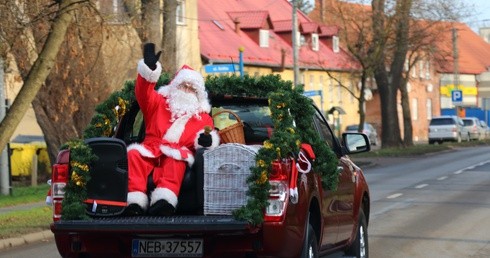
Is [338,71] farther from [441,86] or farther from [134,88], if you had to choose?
[134,88]

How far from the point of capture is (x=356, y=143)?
33.5 ft

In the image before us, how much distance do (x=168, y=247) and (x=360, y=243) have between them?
3119 mm

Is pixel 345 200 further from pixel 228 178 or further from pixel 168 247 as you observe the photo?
pixel 168 247

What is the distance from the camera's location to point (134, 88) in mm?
9180

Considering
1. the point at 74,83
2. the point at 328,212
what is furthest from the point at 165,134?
the point at 74,83

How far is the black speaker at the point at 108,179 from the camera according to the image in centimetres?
805

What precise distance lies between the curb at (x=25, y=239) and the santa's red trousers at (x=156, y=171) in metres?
6.63

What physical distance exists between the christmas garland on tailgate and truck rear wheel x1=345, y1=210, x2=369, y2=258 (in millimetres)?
1428

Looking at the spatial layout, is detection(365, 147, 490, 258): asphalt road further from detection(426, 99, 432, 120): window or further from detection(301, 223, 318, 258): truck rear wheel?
detection(426, 99, 432, 120): window

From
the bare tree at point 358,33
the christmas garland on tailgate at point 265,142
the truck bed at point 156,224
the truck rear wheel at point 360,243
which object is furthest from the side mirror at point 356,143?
the bare tree at point 358,33

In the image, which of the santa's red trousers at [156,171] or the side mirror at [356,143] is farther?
the side mirror at [356,143]

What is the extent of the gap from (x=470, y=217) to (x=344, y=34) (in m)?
24.1

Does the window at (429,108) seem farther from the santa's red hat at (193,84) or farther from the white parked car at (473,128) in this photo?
the santa's red hat at (193,84)

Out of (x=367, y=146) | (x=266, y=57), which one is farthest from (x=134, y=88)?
(x=266, y=57)
